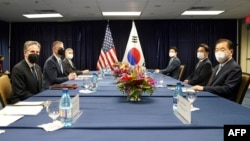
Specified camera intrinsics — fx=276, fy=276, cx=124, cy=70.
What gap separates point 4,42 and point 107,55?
411cm

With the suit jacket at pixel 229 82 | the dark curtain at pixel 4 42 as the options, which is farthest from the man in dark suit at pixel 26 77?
the dark curtain at pixel 4 42

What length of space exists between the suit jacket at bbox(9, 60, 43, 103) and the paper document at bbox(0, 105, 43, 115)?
94cm

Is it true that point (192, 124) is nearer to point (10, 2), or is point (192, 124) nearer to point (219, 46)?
point (219, 46)

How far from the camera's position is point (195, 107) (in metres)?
2.14

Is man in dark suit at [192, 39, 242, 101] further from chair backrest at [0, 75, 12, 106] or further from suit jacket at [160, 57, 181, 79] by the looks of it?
suit jacket at [160, 57, 181, 79]

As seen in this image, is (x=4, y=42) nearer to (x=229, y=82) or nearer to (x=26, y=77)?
(x=26, y=77)

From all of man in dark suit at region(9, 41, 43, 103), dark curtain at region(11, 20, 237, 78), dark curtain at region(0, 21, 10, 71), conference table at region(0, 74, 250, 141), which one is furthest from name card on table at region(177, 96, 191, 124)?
dark curtain at region(0, 21, 10, 71)

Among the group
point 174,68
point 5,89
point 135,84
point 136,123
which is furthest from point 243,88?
point 174,68

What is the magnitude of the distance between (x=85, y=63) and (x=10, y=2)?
4.06m

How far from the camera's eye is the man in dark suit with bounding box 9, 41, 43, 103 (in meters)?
3.01

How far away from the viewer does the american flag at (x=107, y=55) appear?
8269 millimetres

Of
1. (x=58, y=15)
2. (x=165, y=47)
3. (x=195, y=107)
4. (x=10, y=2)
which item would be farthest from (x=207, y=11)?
(x=195, y=107)

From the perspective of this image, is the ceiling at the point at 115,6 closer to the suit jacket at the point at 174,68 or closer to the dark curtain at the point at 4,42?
the suit jacket at the point at 174,68

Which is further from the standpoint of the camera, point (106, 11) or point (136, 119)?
point (106, 11)
